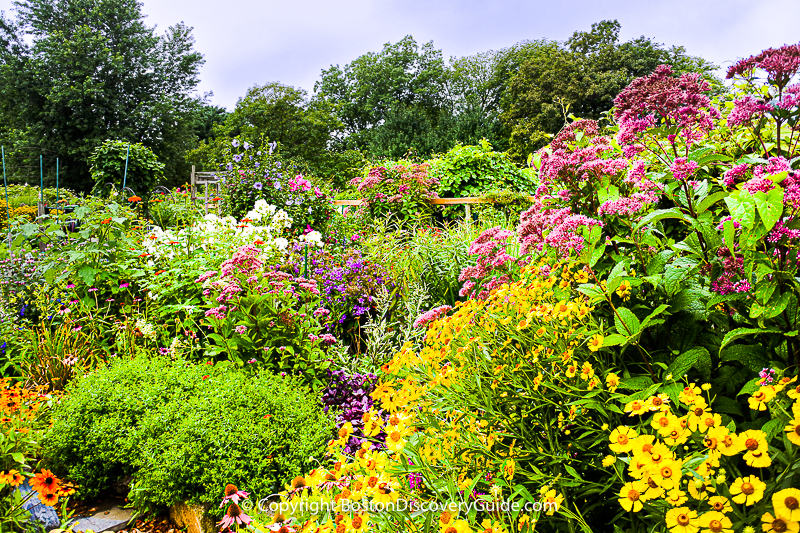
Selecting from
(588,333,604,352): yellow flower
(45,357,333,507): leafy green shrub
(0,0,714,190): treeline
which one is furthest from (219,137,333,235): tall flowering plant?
(0,0,714,190): treeline

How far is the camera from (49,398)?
275 centimetres

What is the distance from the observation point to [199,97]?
88.1 ft

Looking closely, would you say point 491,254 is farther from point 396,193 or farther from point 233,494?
point 396,193

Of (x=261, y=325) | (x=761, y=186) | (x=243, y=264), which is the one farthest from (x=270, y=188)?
(x=761, y=186)

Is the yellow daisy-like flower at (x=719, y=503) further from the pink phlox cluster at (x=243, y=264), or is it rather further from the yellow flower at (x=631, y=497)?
the pink phlox cluster at (x=243, y=264)

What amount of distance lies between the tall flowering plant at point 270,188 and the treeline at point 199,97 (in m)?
13.6

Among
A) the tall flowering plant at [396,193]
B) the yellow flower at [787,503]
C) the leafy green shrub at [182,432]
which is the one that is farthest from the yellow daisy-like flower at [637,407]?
the tall flowering plant at [396,193]

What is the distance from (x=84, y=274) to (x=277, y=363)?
6.23 feet

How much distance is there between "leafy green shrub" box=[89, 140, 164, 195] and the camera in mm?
8141

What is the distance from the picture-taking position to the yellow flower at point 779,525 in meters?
0.78

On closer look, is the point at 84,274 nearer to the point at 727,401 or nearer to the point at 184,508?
the point at 184,508

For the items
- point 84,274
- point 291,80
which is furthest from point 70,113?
point 84,274

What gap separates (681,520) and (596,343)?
1.60 ft

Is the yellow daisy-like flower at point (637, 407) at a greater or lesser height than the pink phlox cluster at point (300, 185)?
lesser
